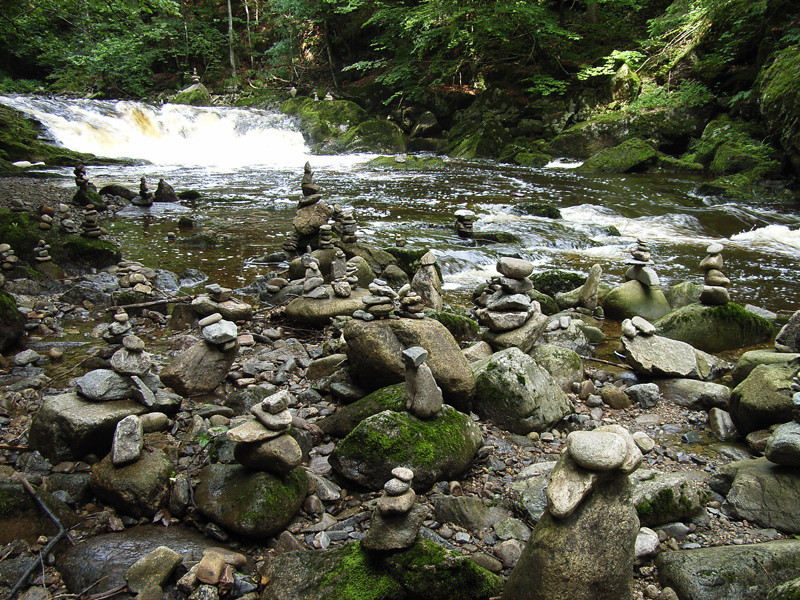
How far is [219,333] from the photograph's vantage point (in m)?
4.29

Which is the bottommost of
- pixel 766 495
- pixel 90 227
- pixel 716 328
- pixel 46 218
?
pixel 766 495

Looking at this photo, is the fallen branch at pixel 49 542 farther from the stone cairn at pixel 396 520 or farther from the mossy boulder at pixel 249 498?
the stone cairn at pixel 396 520

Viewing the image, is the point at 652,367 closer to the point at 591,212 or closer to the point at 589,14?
the point at 591,212

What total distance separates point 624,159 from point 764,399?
16984 mm

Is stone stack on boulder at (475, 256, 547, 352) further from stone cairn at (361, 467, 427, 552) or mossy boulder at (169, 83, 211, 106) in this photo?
mossy boulder at (169, 83, 211, 106)

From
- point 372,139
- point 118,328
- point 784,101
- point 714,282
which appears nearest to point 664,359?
point 714,282

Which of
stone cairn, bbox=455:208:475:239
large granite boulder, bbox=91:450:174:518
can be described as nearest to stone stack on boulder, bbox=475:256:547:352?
large granite boulder, bbox=91:450:174:518

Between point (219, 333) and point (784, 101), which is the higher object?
point (784, 101)

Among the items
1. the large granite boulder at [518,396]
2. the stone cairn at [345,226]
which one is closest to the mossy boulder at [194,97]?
the stone cairn at [345,226]

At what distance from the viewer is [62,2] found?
9.73 m

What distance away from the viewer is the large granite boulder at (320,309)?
6.15 m

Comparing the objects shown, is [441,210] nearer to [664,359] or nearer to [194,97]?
[664,359]

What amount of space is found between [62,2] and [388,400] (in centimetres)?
1112

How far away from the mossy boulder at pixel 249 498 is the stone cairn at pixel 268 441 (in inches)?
3.3
